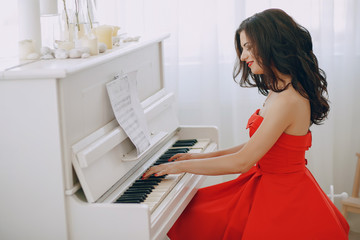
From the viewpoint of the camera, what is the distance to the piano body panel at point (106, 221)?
182cm

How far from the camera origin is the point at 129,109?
2277mm

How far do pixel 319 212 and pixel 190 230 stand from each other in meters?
0.50

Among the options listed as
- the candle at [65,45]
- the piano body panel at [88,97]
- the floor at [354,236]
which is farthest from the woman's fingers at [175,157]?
the floor at [354,236]

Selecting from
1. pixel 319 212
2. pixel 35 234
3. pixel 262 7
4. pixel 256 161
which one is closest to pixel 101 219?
pixel 35 234

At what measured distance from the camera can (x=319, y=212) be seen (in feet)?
7.10

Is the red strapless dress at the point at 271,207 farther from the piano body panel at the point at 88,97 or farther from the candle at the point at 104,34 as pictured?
the candle at the point at 104,34

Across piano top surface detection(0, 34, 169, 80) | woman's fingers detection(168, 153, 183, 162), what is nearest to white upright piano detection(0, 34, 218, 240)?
piano top surface detection(0, 34, 169, 80)

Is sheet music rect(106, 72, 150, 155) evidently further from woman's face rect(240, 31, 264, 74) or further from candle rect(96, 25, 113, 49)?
woman's face rect(240, 31, 264, 74)

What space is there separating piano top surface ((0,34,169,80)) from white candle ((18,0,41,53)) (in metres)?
0.10

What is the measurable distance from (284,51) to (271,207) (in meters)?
0.58

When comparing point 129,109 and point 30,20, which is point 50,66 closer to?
point 30,20

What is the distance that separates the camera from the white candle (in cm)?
210

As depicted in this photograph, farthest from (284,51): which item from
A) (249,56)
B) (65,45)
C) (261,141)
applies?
(65,45)

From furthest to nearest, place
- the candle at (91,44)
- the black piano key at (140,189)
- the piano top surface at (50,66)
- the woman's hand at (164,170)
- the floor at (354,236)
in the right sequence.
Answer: the floor at (354,236) → the woman's hand at (164,170) → the candle at (91,44) → the black piano key at (140,189) → the piano top surface at (50,66)
